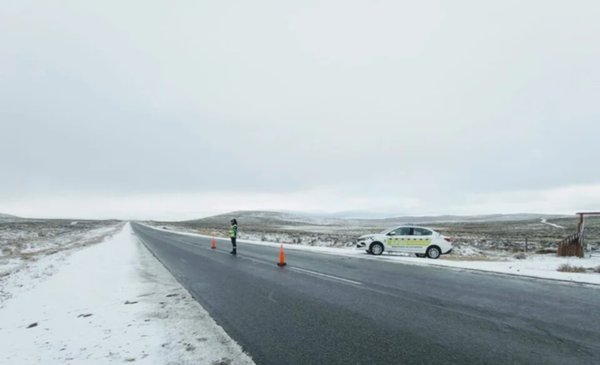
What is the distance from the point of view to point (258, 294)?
31.1 ft

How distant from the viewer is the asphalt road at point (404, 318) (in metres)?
5.08

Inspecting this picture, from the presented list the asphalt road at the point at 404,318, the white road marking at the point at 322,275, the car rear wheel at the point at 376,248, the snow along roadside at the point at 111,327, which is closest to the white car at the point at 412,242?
the car rear wheel at the point at 376,248

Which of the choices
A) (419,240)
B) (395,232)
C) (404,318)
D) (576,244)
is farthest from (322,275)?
(576,244)

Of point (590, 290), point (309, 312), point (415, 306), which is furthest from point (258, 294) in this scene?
point (590, 290)

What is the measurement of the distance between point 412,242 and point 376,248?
2.18m

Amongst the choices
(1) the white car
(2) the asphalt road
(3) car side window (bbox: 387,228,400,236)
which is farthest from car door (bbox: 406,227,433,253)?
(2) the asphalt road

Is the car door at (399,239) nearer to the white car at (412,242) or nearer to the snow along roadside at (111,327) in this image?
the white car at (412,242)

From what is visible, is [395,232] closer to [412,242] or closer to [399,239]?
[399,239]

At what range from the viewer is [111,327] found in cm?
662

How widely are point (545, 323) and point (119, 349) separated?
7.16 metres

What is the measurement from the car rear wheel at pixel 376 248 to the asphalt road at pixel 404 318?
9148mm

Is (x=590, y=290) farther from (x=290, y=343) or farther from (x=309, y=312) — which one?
(x=290, y=343)

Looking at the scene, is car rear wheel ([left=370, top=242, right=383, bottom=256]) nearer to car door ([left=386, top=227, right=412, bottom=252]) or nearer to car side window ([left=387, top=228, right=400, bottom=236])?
car door ([left=386, top=227, right=412, bottom=252])

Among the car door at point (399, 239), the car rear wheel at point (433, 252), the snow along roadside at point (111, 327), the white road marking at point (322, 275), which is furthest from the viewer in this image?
the car door at point (399, 239)
